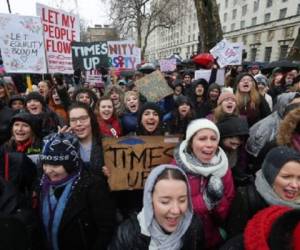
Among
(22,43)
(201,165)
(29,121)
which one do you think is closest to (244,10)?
(22,43)

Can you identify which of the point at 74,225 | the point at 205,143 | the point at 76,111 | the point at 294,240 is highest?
the point at 76,111

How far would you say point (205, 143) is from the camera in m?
2.20

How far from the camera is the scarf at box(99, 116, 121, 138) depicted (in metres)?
3.36

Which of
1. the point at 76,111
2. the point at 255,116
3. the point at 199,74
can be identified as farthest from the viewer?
the point at 199,74

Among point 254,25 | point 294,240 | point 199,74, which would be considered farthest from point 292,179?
point 254,25

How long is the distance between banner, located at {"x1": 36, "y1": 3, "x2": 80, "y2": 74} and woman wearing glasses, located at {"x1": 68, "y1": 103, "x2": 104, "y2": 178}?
2.36 m

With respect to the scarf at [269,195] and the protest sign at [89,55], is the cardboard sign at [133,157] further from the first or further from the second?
the protest sign at [89,55]

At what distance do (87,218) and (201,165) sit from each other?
88 cm

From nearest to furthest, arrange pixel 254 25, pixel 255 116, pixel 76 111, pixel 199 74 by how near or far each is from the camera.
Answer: pixel 76 111 → pixel 255 116 → pixel 199 74 → pixel 254 25

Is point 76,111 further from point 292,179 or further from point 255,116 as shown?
point 255,116

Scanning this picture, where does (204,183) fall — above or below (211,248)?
above

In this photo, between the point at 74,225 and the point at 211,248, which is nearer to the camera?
the point at 74,225

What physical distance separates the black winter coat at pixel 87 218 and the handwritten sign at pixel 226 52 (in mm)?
5665

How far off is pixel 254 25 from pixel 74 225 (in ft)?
142
